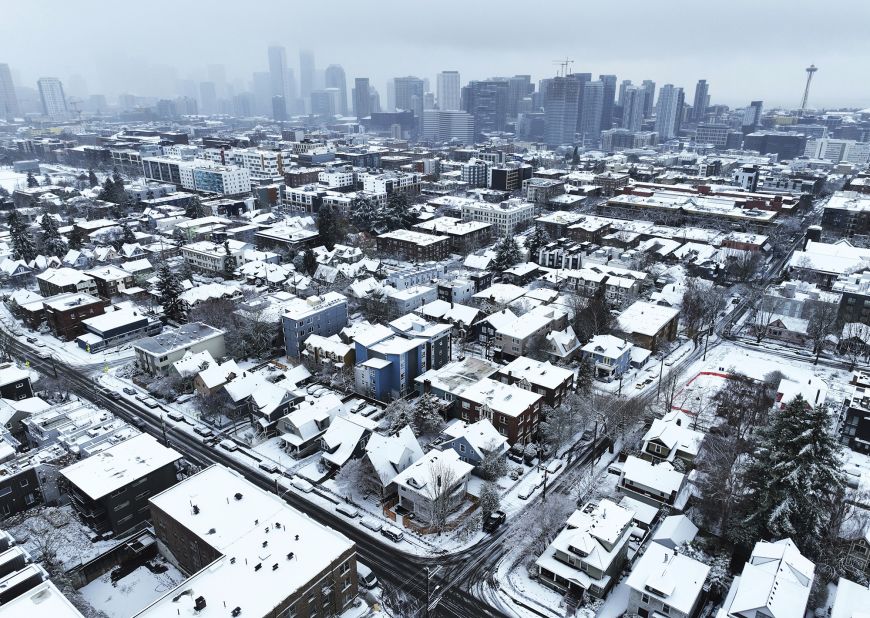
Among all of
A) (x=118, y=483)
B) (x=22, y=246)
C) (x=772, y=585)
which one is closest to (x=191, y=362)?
(x=118, y=483)

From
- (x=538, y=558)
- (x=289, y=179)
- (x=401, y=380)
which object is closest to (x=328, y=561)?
(x=538, y=558)

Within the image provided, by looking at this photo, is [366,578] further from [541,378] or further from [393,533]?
[541,378]

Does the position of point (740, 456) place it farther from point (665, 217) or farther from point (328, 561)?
point (665, 217)

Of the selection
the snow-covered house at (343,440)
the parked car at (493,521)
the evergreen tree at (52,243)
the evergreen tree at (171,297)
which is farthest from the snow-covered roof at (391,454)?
the evergreen tree at (52,243)

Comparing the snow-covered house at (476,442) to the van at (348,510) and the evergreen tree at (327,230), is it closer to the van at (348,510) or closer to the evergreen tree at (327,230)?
the van at (348,510)

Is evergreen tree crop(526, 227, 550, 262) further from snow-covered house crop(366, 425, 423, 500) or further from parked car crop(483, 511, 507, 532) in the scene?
parked car crop(483, 511, 507, 532)

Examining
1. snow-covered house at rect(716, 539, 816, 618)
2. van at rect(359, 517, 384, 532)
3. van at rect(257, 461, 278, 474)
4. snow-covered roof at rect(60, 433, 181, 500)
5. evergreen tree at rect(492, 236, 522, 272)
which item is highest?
evergreen tree at rect(492, 236, 522, 272)

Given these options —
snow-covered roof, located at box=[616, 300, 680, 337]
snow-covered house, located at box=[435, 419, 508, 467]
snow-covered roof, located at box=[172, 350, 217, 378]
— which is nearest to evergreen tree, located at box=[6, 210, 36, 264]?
snow-covered roof, located at box=[172, 350, 217, 378]
